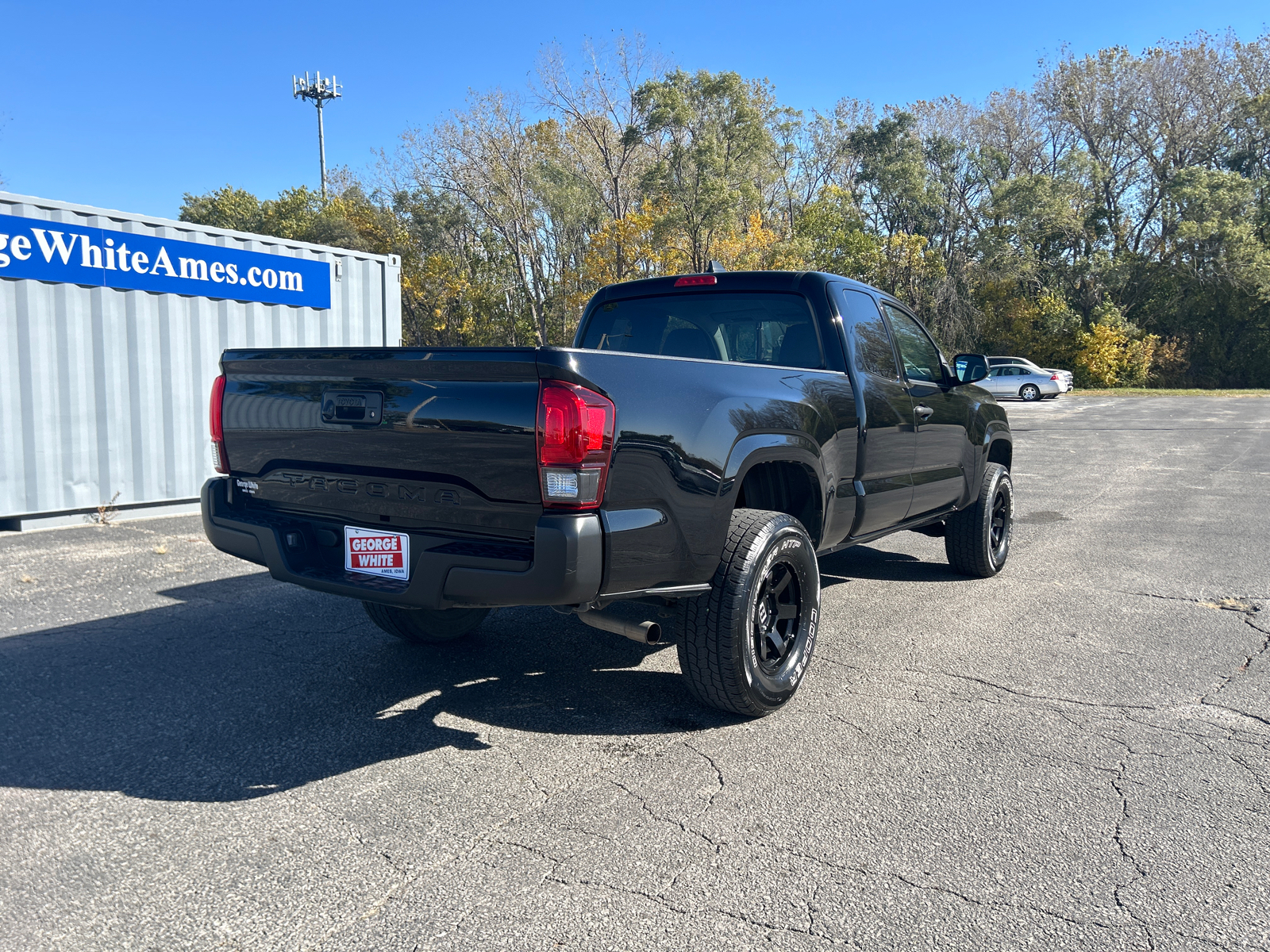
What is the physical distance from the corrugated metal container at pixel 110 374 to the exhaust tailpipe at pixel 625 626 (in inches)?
278

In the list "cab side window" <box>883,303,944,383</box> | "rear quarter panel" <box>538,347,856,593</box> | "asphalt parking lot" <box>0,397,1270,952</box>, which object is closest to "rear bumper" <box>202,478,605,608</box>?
"rear quarter panel" <box>538,347,856,593</box>

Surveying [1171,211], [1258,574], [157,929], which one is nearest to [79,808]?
[157,929]

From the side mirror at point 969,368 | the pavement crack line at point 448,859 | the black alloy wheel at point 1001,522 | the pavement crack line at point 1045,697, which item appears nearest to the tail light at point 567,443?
the pavement crack line at point 448,859

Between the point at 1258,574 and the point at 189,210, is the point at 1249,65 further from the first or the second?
the point at 189,210

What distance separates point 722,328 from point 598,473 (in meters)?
2.04

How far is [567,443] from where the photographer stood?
9.87ft

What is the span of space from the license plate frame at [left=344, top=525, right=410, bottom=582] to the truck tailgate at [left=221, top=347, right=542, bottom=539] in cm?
6

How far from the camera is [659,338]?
16.4ft

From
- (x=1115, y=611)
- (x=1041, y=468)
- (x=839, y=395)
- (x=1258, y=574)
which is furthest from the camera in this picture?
(x=1041, y=468)

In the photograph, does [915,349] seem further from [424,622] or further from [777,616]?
[424,622]

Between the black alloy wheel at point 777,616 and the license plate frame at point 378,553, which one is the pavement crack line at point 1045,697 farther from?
the license plate frame at point 378,553

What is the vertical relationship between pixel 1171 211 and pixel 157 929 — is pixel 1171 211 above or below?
above

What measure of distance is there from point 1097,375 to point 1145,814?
45887mm

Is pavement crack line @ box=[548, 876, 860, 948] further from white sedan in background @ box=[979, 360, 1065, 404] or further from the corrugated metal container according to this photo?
white sedan in background @ box=[979, 360, 1065, 404]
